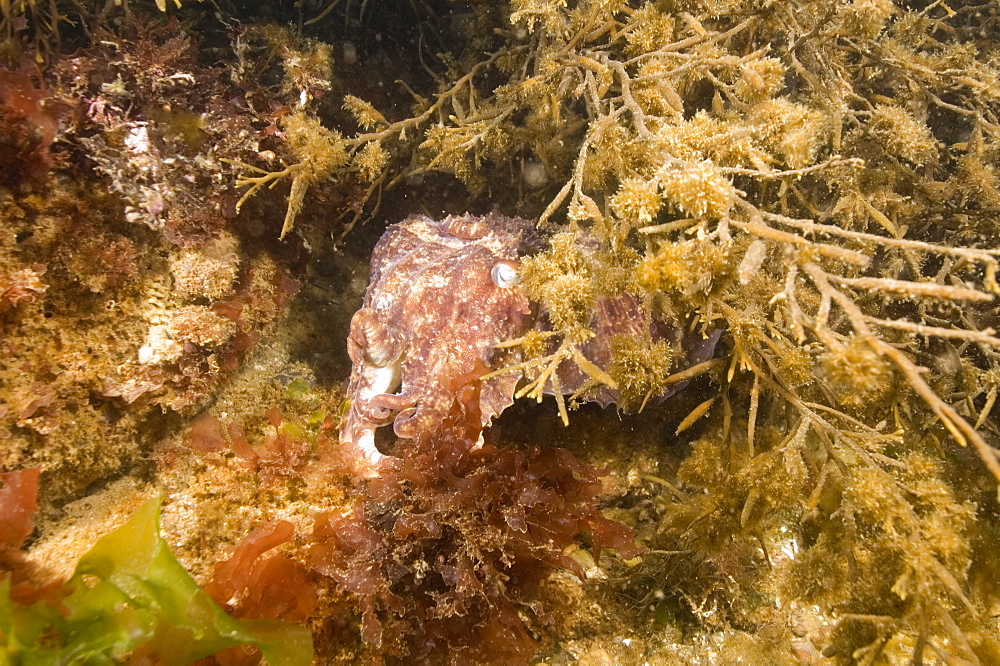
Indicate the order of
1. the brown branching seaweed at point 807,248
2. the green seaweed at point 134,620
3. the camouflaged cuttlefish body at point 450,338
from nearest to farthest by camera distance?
1. the brown branching seaweed at point 807,248
2. the green seaweed at point 134,620
3. the camouflaged cuttlefish body at point 450,338

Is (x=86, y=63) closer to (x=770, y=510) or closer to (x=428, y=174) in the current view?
(x=428, y=174)

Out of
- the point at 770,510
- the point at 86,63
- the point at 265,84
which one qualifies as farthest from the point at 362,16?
the point at 770,510

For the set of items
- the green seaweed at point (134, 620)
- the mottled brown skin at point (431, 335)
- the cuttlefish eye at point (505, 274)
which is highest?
the cuttlefish eye at point (505, 274)

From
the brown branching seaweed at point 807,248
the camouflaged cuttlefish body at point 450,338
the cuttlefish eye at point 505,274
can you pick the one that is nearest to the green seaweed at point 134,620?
the camouflaged cuttlefish body at point 450,338

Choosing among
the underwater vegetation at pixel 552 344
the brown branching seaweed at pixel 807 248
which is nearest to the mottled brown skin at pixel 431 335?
the underwater vegetation at pixel 552 344

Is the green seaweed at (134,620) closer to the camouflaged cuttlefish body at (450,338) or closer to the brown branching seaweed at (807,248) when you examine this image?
the camouflaged cuttlefish body at (450,338)

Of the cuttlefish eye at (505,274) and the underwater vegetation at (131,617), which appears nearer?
the underwater vegetation at (131,617)

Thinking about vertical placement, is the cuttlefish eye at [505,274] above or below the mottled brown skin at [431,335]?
above

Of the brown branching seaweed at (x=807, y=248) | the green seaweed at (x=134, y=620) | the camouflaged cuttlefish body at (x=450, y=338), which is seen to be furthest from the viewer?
the camouflaged cuttlefish body at (x=450, y=338)
